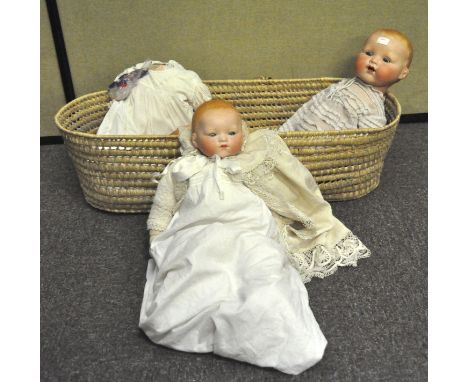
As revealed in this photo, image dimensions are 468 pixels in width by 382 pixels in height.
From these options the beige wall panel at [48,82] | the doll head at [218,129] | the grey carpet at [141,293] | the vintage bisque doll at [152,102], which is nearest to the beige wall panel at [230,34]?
the beige wall panel at [48,82]

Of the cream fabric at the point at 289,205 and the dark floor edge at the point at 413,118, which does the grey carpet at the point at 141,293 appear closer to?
the cream fabric at the point at 289,205

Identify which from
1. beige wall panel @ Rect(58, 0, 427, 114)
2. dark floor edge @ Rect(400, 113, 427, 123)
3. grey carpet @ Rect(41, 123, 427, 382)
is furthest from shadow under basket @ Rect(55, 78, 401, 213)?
dark floor edge @ Rect(400, 113, 427, 123)

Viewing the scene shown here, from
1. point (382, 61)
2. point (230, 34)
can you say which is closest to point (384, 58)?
point (382, 61)

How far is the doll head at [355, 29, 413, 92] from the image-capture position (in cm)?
155

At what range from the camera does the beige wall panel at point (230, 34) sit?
171 centimetres

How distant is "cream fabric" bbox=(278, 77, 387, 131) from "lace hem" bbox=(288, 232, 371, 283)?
371mm

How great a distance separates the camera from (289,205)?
1375mm

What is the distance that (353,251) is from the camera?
138cm

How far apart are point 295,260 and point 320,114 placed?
52 centimetres

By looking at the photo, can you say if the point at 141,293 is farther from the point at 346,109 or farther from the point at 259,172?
the point at 346,109

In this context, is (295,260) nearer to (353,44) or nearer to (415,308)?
(415,308)

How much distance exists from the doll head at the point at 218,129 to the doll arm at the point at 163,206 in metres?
0.12

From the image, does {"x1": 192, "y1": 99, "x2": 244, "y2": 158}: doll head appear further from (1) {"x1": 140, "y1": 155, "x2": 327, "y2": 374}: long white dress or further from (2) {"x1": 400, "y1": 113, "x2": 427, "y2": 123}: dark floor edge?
(2) {"x1": 400, "y1": 113, "x2": 427, "y2": 123}: dark floor edge

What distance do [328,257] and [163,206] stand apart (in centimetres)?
44
